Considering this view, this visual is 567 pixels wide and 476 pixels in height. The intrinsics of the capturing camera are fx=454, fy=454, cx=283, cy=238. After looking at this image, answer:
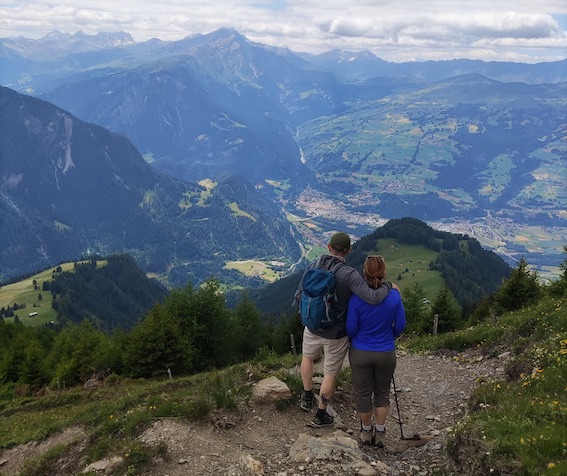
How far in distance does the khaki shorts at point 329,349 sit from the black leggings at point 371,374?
44 centimetres

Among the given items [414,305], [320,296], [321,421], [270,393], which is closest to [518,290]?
[414,305]

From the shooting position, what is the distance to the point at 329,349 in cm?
1057

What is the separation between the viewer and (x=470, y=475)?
8.46m

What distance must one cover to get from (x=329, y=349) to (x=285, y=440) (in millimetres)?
2692

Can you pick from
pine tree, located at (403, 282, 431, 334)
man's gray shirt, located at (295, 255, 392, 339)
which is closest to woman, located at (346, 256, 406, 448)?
man's gray shirt, located at (295, 255, 392, 339)

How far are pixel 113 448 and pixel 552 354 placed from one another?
1214 centimetres

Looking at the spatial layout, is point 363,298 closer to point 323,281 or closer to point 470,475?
point 323,281

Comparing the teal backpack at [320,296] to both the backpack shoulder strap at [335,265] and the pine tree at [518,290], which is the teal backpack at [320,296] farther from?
the pine tree at [518,290]

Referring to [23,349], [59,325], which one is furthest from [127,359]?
[59,325]

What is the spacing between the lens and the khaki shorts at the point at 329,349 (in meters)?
10.5

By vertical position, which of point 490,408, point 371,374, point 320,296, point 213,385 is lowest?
point 213,385

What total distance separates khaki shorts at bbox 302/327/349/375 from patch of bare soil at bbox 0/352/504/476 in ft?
6.12

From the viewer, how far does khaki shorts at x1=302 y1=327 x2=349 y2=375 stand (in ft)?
→ 34.6

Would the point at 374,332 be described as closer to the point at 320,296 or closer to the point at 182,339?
the point at 320,296
